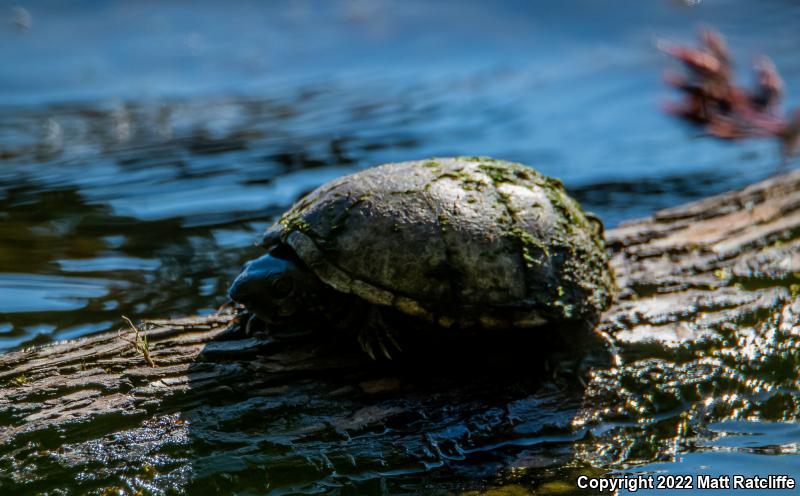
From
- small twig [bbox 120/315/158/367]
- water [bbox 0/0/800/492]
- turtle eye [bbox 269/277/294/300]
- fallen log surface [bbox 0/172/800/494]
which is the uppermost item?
water [bbox 0/0/800/492]

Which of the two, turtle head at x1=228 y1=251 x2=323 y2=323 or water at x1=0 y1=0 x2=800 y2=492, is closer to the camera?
turtle head at x1=228 y1=251 x2=323 y2=323

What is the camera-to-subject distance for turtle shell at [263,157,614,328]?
305 centimetres

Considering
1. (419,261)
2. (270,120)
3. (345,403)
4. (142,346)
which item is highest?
(270,120)

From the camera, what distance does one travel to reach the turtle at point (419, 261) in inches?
120

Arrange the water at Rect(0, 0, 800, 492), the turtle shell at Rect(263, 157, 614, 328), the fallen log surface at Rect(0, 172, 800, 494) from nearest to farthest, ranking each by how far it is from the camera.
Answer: the fallen log surface at Rect(0, 172, 800, 494) → the turtle shell at Rect(263, 157, 614, 328) → the water at Rect(0, 0, 800, 492)

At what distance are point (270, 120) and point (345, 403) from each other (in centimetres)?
649

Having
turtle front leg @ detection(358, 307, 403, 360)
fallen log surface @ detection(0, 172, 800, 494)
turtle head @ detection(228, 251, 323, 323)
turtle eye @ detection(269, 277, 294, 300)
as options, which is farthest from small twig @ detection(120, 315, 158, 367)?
turtle front leg @ detection(358, 307, 403, 360)

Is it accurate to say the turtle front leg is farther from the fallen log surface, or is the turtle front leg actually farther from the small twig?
the small twig

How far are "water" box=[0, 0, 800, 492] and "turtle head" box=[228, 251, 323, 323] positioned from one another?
4.01ft

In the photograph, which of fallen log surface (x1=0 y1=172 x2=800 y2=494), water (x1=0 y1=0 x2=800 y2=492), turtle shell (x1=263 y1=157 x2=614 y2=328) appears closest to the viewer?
fallen log surface (x1=0 y1=172 x2=800 y2=494)

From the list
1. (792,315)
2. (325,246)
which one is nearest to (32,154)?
(325,246)

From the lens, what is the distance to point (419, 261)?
10.00 feet

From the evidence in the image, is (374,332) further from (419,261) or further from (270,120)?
(270,120)

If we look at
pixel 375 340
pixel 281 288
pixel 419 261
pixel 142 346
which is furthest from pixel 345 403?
pixel 142 346
